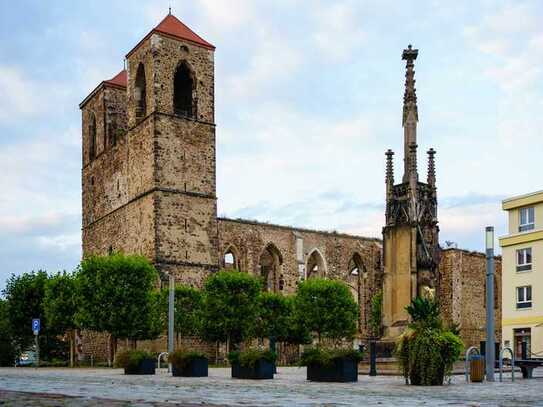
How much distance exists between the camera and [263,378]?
18.7 m

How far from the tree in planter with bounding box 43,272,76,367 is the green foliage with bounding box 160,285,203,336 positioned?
13.5ft

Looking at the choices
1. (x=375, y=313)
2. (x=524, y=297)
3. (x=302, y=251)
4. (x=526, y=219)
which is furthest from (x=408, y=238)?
(x=375, y=313)

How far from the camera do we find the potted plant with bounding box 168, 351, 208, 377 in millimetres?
20406

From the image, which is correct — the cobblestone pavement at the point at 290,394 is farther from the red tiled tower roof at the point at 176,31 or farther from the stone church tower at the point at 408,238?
the red tiled tower roof at the point at 176,31

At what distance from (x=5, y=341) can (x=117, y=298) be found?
6800 mm

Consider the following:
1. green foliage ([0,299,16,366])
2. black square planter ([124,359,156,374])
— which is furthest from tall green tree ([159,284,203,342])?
black square planter ([124,359,156,374])

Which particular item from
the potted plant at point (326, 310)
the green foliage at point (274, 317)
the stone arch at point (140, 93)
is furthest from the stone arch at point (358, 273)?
the stone arch at point (140, 93)

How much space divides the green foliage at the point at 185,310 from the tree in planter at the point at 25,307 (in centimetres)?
561

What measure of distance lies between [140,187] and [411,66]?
29.4 metres

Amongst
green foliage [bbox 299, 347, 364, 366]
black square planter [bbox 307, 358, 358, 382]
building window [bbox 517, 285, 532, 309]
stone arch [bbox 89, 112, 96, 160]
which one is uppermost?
stone arch [bbox 89, 112, 96, 160]

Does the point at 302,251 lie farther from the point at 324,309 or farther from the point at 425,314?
the point at 425,314

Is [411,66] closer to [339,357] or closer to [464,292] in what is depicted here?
[339,357]

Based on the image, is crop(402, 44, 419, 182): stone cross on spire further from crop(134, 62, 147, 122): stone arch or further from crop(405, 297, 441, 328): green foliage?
Answer: crop(134, 62, 147, 122): stone arch

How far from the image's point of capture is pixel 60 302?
3950cm
